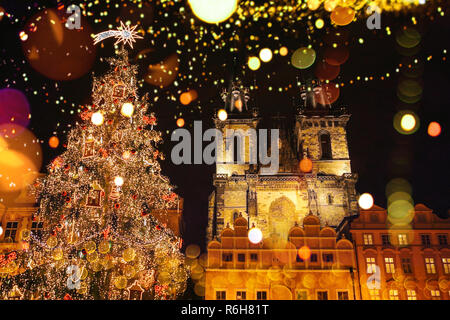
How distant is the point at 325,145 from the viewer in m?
39.6

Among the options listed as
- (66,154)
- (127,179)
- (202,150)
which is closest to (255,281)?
(127,179)

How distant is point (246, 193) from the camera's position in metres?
35.6

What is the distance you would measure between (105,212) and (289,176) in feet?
79.8

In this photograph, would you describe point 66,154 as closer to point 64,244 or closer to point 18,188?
point 64,244

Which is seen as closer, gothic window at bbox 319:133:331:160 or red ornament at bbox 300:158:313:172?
red ornament at bbox 300:158:313:172

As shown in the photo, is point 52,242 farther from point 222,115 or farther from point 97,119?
point 222,115

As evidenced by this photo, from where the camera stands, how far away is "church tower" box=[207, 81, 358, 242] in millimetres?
34750

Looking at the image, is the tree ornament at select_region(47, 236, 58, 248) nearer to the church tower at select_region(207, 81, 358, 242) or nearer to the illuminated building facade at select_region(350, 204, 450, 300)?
→ the illuminated building facade at select_region(350, 204, 450, 300)

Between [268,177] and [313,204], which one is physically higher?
[268,177]

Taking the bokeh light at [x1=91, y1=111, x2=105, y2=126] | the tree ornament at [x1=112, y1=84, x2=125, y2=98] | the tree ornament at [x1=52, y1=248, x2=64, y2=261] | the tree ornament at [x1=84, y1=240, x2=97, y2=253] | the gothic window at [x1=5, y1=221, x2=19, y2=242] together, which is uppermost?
the tree ornament at [x1=112, y1=84, x2=125, y2=98]

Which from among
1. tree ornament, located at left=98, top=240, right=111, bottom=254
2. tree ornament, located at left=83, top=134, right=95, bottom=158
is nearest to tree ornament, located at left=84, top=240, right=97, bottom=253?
tree ornament, located at left=98, top=240, right=111, bottom=254

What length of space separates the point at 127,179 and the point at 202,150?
84.7 feet

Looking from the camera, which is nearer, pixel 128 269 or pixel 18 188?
pixel 128 269

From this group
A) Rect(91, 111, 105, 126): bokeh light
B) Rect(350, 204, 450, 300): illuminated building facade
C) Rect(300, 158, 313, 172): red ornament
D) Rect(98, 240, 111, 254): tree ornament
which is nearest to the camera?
Rect(98, 240, 111, 254): tree ornament
